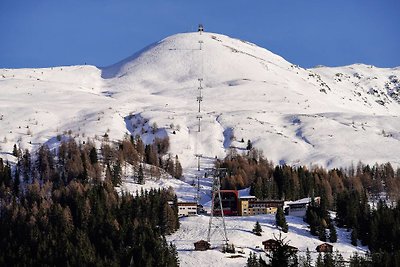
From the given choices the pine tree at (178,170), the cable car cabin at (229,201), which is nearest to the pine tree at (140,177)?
the pine tree at (178,170)

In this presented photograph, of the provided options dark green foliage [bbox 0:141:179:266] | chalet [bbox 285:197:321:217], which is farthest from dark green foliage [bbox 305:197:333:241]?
dark green foliage [bbox 0:141:179:266]

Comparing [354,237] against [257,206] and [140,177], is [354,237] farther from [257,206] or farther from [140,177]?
[140,177]

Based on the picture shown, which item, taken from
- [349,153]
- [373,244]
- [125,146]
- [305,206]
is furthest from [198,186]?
[349,153]

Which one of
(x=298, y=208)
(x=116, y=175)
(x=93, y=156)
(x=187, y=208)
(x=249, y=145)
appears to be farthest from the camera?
(x=249, y=145)

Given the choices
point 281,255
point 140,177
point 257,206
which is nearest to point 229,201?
point 257,206

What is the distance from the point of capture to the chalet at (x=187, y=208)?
117 m

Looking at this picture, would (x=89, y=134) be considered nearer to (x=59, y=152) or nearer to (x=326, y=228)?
(x=59, y=152)

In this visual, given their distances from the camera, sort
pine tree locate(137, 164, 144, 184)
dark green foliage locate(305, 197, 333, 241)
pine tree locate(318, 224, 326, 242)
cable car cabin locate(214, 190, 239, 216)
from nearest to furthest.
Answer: pine tree locate(318, 224, 326, 242) → dark green foliage locate(305, 197, 333, 241) → cable car cabin locate(214, 190, 239, 216) → pine tree locate(137, 164, 144, 184)

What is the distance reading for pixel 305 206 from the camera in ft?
376

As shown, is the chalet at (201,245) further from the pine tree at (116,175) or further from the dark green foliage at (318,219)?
the pine tree at (116,175)

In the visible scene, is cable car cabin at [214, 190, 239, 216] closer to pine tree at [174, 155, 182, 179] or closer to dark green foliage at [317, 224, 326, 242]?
dark green foliage at [317, 224, 326, 242]

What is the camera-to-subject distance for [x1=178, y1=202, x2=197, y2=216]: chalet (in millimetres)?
116812

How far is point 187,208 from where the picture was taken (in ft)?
386

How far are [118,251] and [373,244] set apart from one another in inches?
1387
